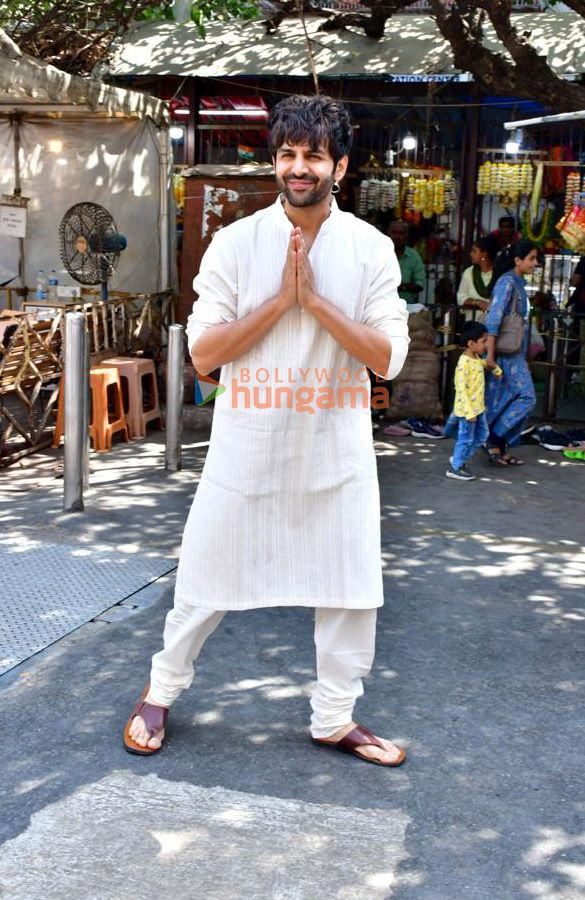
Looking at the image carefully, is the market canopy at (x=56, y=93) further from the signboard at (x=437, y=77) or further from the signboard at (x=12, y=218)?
the signboard at (x=437, y=77)

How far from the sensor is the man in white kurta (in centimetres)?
335

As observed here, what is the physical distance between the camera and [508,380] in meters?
8.55

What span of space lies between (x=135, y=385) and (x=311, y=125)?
5786 mm

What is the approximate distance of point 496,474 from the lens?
827cm

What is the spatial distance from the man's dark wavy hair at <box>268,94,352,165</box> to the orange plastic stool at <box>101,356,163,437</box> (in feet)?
18.5

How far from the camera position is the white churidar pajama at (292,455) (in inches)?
132

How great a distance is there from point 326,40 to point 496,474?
18.7 ft

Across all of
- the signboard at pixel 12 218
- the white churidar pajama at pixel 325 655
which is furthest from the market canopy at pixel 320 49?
the white churidar pajama at pixel 325 655

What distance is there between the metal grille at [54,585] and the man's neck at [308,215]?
2.16 m

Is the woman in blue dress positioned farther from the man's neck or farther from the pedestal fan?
the man's neck

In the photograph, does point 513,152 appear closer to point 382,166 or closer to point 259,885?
point 382,166

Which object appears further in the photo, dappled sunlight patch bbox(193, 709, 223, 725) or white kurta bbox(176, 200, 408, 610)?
dappled sunlight patch bbox(193, 709, 223, 725)

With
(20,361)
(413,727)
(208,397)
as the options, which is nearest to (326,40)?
(208,397)

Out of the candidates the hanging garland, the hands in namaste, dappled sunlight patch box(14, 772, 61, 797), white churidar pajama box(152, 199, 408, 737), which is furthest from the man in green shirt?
dappled sunlight patch box(14, 772, 61, 797)
